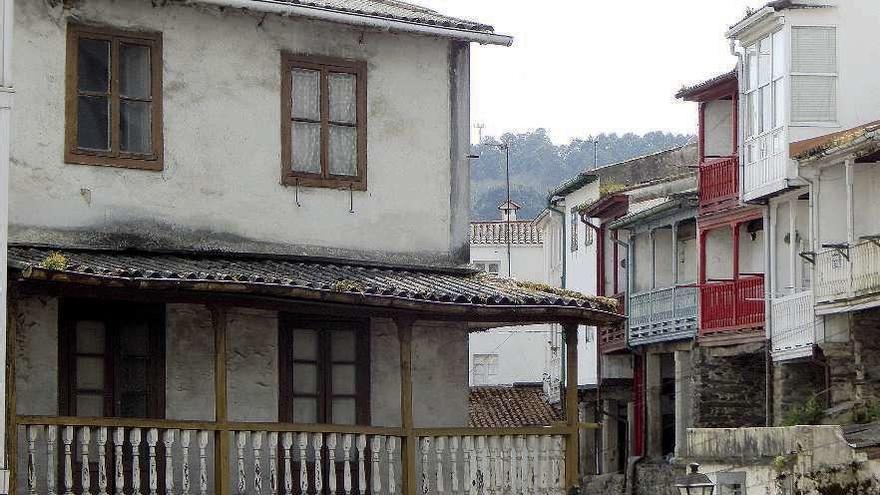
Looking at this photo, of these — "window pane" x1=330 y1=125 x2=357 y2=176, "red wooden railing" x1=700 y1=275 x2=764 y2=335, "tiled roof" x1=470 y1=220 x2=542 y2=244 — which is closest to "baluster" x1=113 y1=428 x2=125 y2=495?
"window pane" x1=330 y1=125 x2=357 y2=176

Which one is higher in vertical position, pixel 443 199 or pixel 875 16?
pixel 875 16

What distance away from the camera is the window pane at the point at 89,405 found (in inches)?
922

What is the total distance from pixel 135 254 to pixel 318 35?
3.48 m

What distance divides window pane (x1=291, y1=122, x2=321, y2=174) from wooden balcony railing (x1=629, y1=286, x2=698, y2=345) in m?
25.6

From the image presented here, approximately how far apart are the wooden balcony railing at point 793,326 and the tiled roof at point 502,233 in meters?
42.2

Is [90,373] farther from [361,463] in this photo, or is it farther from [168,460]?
[361,463]

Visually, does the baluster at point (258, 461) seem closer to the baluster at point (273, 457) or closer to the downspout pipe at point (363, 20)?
the baluster at point (273, 457)

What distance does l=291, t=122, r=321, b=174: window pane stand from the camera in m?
25.5

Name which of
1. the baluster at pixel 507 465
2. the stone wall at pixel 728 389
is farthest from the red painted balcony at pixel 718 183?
the baluster at pixel 507 465

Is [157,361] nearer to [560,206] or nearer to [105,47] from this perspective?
[105,47]

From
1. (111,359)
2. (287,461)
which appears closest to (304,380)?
(287,461)

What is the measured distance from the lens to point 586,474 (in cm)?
5922

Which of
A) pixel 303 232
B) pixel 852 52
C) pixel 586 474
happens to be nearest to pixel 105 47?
pixel 303 232

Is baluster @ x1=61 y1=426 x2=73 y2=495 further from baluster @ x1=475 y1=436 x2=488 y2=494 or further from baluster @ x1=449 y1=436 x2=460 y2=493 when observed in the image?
baluster @ x1=475 y1=436 x2=488 y2=494
